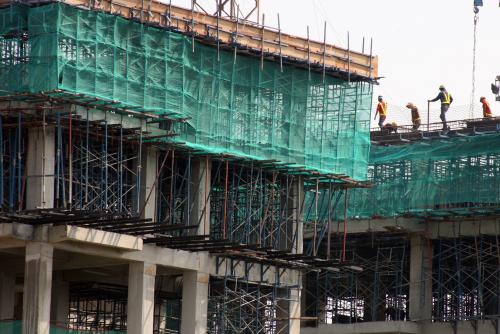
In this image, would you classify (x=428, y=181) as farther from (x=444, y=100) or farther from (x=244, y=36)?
(x=244, y=36)

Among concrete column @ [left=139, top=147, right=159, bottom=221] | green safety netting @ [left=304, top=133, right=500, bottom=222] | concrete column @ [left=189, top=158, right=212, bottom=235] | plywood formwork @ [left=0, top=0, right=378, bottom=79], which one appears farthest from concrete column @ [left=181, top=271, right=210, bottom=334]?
green safety netting @ [left=304, top=133, right=500, bottom=222]

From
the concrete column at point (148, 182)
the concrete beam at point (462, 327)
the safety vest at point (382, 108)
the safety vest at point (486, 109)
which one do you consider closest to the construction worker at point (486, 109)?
the safety vest at point (486, 109)

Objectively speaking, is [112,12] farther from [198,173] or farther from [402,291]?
[402,291]

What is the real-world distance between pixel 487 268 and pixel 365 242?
633cm

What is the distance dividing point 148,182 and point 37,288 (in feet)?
19.9

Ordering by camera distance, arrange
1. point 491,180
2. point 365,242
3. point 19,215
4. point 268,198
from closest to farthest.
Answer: point 19,215, point 268,198, point 491,180, point 365,242

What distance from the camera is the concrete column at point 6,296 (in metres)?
65.5

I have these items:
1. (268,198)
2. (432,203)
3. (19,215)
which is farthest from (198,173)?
(432,203)

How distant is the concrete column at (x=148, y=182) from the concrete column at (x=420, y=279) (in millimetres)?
18034

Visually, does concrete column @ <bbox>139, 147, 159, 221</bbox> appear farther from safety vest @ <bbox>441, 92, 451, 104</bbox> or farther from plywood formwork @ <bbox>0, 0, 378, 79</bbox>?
safety vest @ <bbox>441, 92, 451, 104</bbox>

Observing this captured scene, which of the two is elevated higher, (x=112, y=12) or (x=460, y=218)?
(x=112, y=12)

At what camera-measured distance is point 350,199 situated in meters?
78.3

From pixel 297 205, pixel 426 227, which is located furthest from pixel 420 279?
pixel 297 205

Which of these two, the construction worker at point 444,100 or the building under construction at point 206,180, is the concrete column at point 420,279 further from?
the construction worker at point 444,100
